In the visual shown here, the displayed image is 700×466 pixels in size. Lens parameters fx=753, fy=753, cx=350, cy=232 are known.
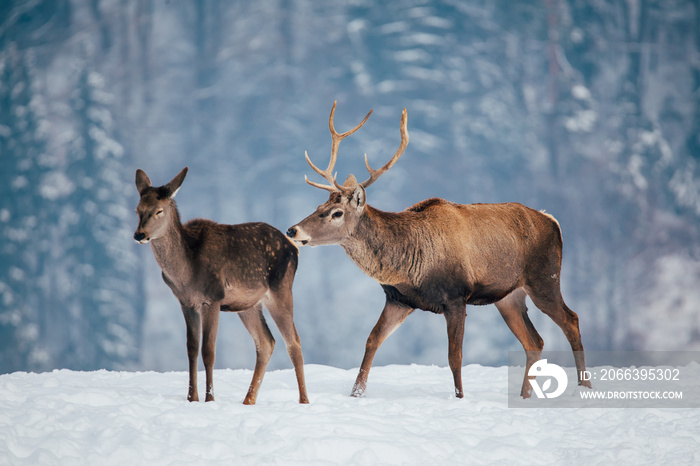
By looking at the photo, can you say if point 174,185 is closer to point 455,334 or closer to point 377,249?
point 377,249

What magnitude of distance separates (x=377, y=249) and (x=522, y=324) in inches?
73.8

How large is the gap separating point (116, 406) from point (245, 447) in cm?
117

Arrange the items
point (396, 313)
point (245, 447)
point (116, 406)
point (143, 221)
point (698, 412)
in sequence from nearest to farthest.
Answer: point (245, 447)
point (116, 406)
point (143, 221)
point (698, 412)
point (396, 313)

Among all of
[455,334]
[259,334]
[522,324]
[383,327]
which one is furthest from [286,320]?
[522,324]

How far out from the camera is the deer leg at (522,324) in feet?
24.3

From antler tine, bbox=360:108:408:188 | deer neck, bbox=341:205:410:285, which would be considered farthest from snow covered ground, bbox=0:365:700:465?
antler tine, bbox=360:108:408:188

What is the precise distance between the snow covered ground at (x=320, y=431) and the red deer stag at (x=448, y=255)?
84 centimetres

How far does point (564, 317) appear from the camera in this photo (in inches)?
292

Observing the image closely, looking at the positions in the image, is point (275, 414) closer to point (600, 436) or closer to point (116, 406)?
point (116, 406)

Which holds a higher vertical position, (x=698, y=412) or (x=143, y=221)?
(x=143, y=221)

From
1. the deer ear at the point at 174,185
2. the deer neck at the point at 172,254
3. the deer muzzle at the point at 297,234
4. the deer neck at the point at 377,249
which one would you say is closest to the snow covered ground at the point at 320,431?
the deer neck at the point at 172,254

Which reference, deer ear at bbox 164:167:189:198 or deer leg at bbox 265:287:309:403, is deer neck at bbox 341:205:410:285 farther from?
deer ear at bbox 164:167:189:198

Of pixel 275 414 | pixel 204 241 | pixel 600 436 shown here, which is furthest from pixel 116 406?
pixel 600 436

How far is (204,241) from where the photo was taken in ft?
20.7
